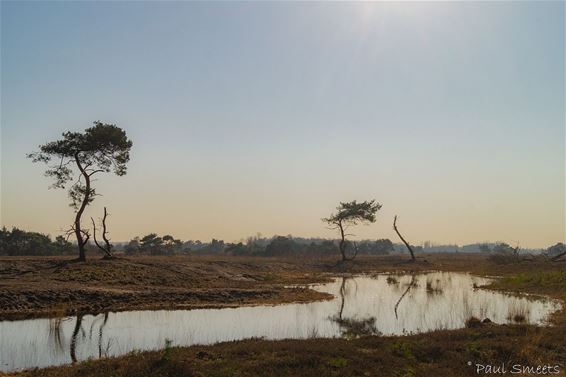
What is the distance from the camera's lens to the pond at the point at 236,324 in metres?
15.9

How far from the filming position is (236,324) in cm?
2131

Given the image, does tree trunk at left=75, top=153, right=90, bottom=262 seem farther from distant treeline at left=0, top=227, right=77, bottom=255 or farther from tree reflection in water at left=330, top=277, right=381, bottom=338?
distant treeline at left=0, top=227, right=77, bottom=255

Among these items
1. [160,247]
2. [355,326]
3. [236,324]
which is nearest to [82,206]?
[236,324]

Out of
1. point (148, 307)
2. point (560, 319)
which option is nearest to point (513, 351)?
point (560, 319)
